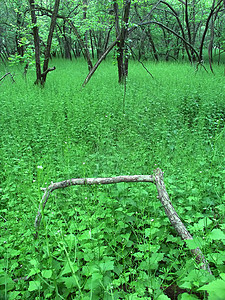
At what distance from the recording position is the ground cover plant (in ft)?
5.87

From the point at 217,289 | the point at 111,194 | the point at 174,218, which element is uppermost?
the point at 217,289

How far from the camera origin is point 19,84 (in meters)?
10.0

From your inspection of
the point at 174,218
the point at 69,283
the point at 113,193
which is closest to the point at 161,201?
the point at 174,218

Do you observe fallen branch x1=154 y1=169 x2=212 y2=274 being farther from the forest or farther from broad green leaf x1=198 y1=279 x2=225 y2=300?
broad green leaf x1=198 y1=279 x2=225 y2=300

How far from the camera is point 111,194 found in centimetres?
301

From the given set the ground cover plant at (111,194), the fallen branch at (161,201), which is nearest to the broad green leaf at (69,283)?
the ground cover plant at (111,194)

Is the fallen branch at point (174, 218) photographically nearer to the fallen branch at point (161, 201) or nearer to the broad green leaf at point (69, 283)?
the fallen branch at point (161, 201)

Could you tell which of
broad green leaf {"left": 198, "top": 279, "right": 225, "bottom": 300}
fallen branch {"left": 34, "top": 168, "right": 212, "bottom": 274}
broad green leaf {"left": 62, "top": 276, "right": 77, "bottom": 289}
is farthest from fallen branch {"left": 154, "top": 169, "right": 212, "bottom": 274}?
broad green leaf {"left": 62, "top": 276, "right": 77, "bottom": 289}

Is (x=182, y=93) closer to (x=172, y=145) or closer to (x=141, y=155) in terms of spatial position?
(x=172, y=145)

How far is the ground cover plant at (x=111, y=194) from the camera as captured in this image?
5.87ft

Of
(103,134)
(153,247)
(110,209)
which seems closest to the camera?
(153,247)

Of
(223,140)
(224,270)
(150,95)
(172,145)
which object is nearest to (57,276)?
(224,270)

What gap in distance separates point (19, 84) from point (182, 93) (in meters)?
6.72

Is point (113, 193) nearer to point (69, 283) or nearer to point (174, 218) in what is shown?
point (174, 218)
